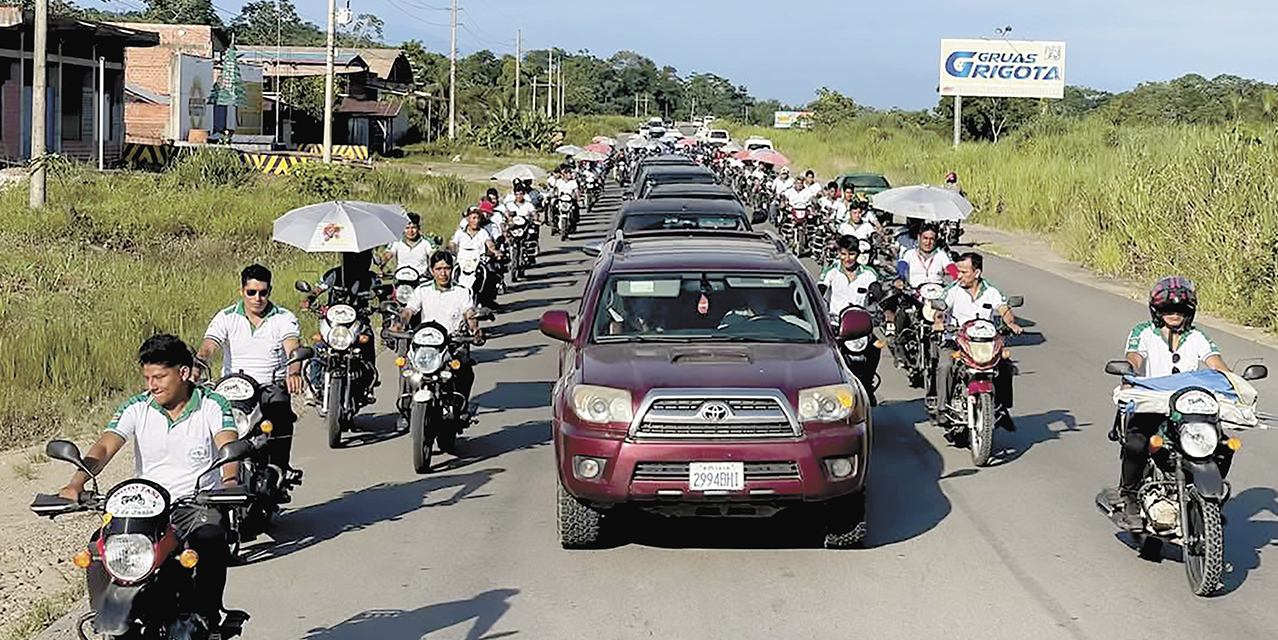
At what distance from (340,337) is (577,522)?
3925mm

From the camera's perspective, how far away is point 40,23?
93.4 ft

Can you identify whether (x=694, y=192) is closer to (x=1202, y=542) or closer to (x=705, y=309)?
(x=705, y=309)

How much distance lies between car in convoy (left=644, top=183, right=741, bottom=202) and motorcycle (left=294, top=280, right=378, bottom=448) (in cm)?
799

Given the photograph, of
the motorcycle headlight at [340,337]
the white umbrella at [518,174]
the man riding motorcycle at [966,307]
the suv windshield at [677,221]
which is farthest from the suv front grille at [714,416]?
the white umbrella at [518,174]

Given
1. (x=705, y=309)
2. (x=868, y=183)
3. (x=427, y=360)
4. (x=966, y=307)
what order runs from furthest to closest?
(x=868, y=183) → (x=966, y=307) → (x=427, y=360) → (x=705, y=309)

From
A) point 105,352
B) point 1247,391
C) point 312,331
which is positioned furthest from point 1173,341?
point 312,331

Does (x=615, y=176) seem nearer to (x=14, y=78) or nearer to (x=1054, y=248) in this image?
(x=14, y=78)

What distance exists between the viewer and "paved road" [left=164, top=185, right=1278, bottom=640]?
7191mm

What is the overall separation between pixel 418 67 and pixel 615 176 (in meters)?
48.5

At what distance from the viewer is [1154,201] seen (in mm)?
26219

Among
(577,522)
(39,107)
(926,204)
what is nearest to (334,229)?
(577,522)

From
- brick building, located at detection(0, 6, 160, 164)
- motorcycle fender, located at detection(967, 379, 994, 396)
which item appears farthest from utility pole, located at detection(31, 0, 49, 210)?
motorcycle fender, located at detection(967, 379, 994, 396)

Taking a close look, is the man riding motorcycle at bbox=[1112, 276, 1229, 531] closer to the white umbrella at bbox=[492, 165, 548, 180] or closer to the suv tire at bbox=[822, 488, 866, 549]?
the suv tire at bbox=[822, 488, 866, 549]

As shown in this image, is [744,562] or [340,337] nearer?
[744,562]
